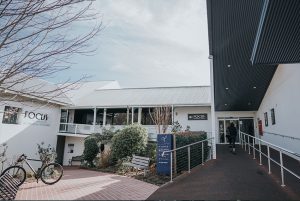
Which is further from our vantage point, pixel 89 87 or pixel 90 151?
pixel 89 87

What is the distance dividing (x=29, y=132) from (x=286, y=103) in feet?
54.0

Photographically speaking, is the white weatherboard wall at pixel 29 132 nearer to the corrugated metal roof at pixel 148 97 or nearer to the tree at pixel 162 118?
the corrugated metal roof at pixel 148 97

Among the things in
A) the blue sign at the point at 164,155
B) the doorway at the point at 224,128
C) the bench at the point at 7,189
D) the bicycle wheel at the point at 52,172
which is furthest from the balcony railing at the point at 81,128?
the bench at the point at 7,189

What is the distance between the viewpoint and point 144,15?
5.54 metres

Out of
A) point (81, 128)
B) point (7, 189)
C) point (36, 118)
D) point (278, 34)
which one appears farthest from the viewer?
point (81, 128)

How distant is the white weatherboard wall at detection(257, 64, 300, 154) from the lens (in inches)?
491

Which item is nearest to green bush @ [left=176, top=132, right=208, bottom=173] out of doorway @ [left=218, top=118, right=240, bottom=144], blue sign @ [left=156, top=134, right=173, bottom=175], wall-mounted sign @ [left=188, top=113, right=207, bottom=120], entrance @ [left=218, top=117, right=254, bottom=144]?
blue sign @ [left=156, top=134, right=173, bottom=175]

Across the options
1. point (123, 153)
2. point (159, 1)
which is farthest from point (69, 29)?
point (123, 153)

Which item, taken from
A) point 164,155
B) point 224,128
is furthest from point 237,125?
point 164,155

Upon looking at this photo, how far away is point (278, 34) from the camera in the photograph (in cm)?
836

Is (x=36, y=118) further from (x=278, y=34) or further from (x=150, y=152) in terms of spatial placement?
(x=278, y=34)

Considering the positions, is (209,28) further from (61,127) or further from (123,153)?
(61,127)

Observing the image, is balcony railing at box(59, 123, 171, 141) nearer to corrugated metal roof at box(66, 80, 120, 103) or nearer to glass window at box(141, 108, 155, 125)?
glass window at box(141, 108, 155, 125)

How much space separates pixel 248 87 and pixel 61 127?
15578mm
